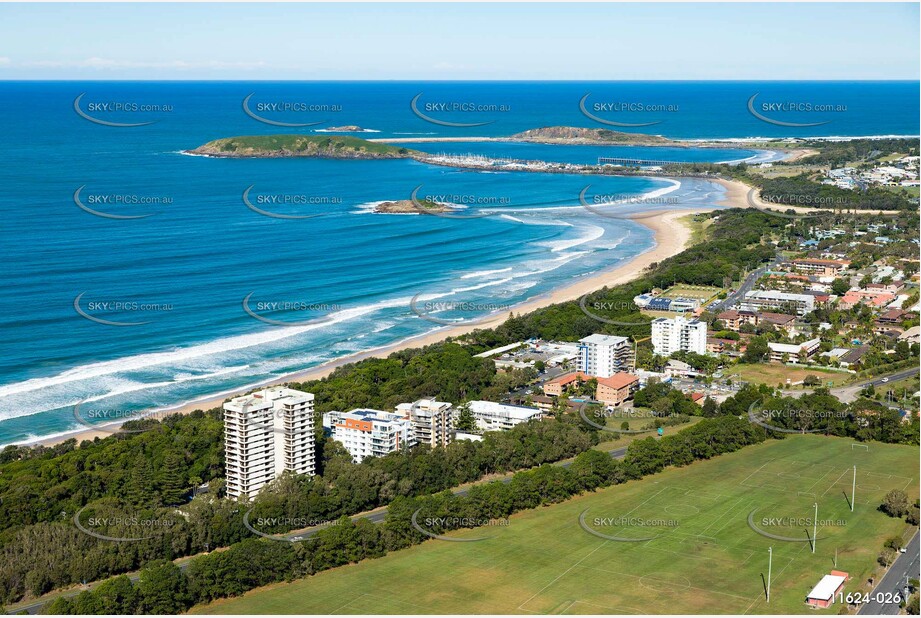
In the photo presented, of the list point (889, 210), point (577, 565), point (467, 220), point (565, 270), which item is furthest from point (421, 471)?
point (889, 210)

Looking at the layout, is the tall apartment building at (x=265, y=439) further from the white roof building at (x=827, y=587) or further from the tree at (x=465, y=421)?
the white roof building at (x=827, y=587)

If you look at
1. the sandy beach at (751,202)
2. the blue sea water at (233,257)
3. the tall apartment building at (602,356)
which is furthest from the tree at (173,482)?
the sandy beach at (751,202)

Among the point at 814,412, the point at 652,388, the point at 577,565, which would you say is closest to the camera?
the point at 577,565

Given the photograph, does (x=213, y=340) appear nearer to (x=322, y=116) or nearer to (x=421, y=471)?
(x=421, y=471)

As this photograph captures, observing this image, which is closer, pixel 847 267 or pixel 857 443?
pixel 857 443

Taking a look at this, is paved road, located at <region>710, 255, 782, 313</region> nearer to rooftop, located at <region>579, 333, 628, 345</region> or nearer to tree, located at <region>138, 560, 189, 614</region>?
rooftop, located at <region>579, 333, 628, 345</region>
